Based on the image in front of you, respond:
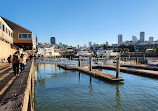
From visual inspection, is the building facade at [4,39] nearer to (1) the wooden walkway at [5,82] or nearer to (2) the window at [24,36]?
(2) the window at [24,36]

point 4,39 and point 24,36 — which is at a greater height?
point 24,36

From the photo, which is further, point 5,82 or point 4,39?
point 4,39

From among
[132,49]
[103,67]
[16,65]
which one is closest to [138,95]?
[16,65]

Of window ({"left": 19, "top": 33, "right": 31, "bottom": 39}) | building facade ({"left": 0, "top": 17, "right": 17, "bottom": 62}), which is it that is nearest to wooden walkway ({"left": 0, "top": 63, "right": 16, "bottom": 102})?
building facade ({"left": 0, "top": 17, "right": 17, "bottom": 62})

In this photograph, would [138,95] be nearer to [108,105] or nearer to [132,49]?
[108,105]

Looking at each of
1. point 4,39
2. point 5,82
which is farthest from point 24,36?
point 5,82

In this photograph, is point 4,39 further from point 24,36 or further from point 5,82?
point 5,82

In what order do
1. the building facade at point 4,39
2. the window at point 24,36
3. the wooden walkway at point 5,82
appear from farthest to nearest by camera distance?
the window at point 24,36, the building facade at point 4,39, the wooden walkway at point 5,82

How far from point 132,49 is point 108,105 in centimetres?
18336

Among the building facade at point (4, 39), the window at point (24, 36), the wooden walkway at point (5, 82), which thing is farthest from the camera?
the window at point (24, 36)

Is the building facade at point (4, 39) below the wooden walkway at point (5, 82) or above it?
above

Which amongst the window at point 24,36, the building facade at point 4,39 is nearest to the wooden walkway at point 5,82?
the building facade at point 4,39

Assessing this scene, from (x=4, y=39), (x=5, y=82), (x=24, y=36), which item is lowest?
(x=5, y=82)

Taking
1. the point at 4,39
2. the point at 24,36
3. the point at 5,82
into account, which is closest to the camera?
the point at 5,82
